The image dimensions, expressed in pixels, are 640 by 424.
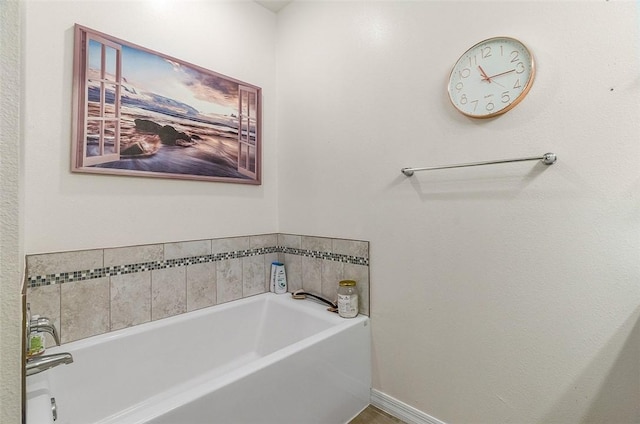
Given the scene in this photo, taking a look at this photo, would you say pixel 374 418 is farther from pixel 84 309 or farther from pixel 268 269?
pixel 84 309

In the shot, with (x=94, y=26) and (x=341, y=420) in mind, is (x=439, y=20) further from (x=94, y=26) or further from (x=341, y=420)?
(x=341, y=420)

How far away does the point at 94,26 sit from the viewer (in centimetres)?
147

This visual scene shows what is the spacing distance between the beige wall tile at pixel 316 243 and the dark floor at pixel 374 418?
36.9 inches

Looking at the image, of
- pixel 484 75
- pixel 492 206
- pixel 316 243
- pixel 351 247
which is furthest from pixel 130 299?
pixel 484 75

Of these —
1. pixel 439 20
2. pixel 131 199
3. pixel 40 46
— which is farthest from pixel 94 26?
pixel 439 20

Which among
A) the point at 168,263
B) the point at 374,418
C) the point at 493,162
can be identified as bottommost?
the point at 374,418

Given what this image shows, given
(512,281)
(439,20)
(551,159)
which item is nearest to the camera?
(551,159)

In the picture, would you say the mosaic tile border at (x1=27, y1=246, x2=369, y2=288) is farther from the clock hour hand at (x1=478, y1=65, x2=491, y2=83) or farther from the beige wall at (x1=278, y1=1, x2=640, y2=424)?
the clock hour hand at (x1=478, y1=65, x2=491, y2=83)

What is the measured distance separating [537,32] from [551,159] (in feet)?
1.69

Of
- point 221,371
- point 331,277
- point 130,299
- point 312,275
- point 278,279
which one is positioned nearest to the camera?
point 130,299

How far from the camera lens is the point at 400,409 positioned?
5.20 ft

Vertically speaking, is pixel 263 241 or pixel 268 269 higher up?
pixel 263 241

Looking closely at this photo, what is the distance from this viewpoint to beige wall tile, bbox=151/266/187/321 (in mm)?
1669

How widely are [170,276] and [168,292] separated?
92 millimetres
